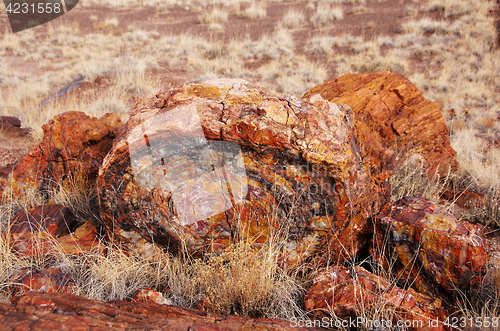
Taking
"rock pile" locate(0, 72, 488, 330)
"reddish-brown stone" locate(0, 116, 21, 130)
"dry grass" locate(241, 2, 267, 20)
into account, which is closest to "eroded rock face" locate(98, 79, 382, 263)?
"rock pile" locate(0, 72, 488, 330)

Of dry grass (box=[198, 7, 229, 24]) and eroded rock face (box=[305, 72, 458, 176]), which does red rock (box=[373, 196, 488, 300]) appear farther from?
dry grass (box=[198, 7, 229, 24])

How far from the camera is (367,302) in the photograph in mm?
2029

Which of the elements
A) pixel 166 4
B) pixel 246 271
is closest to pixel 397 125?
pixel 246 271

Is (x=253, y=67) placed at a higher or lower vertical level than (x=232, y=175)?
higher

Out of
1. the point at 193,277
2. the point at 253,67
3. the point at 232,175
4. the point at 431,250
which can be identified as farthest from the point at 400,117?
the point at 253,67

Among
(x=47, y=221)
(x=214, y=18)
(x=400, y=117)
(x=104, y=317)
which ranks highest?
(x=214, y=18)

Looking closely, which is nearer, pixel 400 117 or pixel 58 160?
pixel 58 160

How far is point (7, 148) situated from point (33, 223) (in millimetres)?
2720

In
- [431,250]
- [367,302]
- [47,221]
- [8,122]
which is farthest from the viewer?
[8,122]

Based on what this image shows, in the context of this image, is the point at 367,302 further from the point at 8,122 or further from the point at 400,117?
the point at 8,122

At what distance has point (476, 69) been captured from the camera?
28.1ft

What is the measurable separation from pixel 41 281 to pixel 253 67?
8.60m

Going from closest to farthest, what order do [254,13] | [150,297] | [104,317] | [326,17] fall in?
1. [104,317]
2. [150,297]
3. [326,17]
4. [254,13]

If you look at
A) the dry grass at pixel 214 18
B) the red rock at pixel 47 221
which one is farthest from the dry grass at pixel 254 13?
the red rock at pixel 47 221
